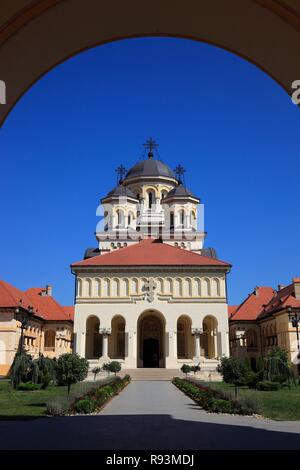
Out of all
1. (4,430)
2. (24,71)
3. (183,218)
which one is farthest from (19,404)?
(183,218)

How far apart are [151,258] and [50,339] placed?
55.3ft

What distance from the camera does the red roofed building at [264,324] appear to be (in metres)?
41.2

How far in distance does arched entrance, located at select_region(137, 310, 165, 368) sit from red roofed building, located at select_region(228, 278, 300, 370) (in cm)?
973

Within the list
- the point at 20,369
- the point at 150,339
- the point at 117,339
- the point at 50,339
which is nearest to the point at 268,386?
the point at 20,369

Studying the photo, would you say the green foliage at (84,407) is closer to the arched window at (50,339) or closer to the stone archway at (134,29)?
the stone archway at (134,29)

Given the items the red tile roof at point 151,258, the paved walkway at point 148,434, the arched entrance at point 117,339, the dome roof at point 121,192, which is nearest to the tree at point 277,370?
the red tile roof at point 151,258

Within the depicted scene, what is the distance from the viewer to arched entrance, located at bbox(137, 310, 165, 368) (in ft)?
150

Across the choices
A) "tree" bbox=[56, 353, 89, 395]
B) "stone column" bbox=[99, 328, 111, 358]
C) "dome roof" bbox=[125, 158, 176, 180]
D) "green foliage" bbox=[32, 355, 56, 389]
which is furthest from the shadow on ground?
"dome roof" bbox=[125, 158, 176, 180]

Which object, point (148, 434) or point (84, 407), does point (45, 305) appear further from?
point (148, 434)

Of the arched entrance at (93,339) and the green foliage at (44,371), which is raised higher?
the arched entrance at (93,339)

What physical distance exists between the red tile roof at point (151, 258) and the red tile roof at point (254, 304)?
11.2 meters

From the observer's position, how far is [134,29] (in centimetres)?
467
